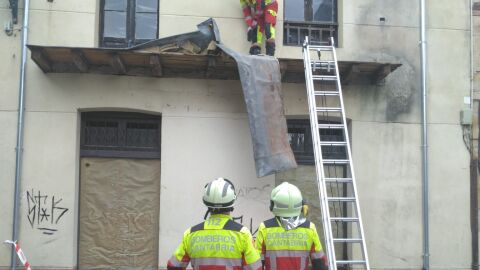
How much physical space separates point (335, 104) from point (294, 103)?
65 centimetres

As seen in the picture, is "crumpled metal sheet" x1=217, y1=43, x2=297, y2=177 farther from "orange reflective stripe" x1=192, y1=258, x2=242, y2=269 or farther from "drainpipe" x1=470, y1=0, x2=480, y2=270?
"orange reflective stripe" x1=192, y1=258, x2=242, y2=269

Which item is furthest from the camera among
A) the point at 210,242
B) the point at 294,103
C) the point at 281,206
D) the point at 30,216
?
the point at 294,103

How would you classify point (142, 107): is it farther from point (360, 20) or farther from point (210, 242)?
point (210, 242)

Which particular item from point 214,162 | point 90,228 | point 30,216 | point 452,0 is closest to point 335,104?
point 214,162

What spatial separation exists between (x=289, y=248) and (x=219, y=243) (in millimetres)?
839

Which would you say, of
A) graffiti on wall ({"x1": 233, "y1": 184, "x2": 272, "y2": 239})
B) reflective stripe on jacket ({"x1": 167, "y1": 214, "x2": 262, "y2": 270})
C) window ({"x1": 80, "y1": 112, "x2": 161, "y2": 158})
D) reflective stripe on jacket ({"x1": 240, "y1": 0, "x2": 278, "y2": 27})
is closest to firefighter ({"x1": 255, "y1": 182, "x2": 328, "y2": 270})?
reflective stripe on jacket ({"x1": 167, "y1": 214, "x2": 262, "y2": 270})

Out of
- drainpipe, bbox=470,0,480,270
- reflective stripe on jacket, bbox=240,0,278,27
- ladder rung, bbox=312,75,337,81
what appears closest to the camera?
ladder rung, bbox=312,75,337,81

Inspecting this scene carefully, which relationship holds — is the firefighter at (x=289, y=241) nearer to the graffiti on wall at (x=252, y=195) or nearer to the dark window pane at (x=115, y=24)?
the graffiti on wall at (x=252, y=195)

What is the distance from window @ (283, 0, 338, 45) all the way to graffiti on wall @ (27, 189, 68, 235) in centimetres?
439

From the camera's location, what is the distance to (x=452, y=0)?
9.07 m

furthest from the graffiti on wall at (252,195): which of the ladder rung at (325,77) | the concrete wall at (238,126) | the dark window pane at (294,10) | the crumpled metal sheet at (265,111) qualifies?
the dark window pane at (294,10)

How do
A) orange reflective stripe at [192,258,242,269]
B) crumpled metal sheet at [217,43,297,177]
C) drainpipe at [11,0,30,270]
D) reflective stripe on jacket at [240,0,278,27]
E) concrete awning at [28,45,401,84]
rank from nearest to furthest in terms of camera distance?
orange reflective stripe at [192,258,242,269] → crumpled metal sheet at [217,43,297,177] → concrete awning at [28,45,401,84] → drainpipe at [11,0,30,270] → reflective stripe on jacket at [240,0,278,27]

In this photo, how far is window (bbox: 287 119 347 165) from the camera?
8867 mm

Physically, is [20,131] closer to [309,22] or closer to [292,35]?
[292,35]
